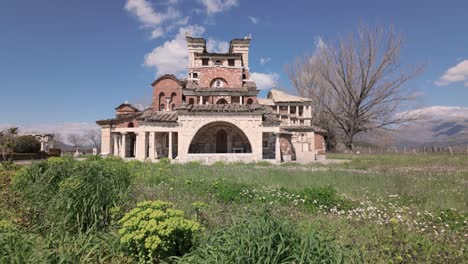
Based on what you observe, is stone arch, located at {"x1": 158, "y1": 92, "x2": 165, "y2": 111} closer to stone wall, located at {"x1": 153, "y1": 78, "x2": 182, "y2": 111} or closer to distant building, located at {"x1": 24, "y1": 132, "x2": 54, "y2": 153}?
stone wall, located at {"x1": 153, "y1": 78, "x2": 182, "y2": 111}

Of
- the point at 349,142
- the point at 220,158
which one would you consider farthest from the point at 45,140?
the point at 349,142

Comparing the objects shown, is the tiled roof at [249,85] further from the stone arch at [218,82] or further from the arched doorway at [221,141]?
the arched doorway at [221,141]

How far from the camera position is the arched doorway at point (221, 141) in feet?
95.3

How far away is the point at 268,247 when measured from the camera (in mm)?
2959

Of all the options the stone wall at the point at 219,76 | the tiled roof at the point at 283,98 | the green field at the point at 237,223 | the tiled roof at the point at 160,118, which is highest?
the stone wall at the point at 219,76

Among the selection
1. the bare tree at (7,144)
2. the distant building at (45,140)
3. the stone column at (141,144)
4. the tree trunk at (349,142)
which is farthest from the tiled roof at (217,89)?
the distant building at (45,140)

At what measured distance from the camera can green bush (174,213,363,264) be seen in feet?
9.68

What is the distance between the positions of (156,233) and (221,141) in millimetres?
25836

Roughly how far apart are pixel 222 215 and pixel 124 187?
2196 millimetres

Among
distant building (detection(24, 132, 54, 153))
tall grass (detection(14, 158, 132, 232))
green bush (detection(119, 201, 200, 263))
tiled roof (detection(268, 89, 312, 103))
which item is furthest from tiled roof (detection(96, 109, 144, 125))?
green bush (detection(119, 201, 200, 263))

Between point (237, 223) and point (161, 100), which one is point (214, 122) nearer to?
point (161, 100)

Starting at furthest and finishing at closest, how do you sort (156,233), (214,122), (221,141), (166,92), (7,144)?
(166,92) → (221,141) → (214,122) → (7,144) → (156,233)

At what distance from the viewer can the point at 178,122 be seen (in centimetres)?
2398

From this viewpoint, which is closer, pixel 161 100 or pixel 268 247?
pixel 268 247
